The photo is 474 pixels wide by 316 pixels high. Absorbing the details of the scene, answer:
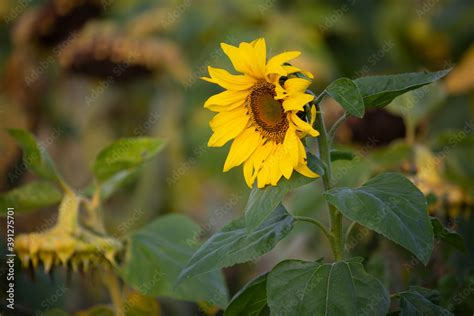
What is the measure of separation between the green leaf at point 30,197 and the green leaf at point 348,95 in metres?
0.53

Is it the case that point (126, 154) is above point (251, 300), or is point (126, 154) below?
above

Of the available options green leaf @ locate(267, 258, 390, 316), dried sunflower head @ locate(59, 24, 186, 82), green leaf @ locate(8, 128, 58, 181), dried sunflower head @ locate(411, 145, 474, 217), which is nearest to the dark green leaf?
green leaf @ locate(267, 258, 390, 316)

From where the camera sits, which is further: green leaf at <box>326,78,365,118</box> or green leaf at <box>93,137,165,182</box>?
green leaf at <box>93,137,165,182</box>

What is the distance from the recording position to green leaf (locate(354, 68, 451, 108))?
0.85 metres

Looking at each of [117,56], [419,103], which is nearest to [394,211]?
[419,103]

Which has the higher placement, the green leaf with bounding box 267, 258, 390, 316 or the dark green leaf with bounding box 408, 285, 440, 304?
the green leaf with bounding box 267, 258, 390, 316

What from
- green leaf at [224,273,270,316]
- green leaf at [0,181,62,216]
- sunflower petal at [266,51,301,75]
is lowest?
green leaf at [224,273,270,316]

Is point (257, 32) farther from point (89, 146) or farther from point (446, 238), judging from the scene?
point (446, 238)

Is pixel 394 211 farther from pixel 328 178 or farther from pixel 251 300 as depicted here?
pixel 251 300

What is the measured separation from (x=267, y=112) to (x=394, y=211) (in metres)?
0.17

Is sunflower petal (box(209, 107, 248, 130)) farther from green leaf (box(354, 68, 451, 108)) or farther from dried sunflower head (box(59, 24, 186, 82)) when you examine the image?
dried sunflower head (box(59, 24, 186, 82))

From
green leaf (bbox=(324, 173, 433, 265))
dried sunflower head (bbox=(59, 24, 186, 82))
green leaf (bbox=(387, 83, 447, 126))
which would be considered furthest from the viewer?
dried sunflower head (bbox=(59, 24, 186, 82))

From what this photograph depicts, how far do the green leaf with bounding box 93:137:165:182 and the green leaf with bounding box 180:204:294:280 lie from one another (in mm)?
266

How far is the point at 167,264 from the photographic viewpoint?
113cm
